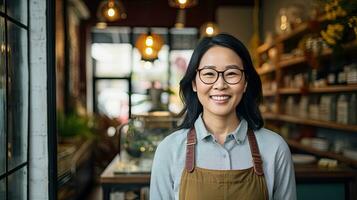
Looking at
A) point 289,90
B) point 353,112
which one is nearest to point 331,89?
point 353,112

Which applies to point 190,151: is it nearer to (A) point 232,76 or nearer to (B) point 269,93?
(A) point 232,76

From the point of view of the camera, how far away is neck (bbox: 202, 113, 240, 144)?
1707 millimetres

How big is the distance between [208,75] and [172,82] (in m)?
8.26

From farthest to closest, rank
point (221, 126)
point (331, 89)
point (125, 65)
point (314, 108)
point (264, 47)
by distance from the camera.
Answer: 1. point (125, 65)
2. point (264, 47)
3. point (314, 108)
4. point (331, 89)
5. point (221, 126)

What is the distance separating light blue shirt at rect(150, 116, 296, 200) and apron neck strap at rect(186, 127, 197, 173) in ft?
0.06

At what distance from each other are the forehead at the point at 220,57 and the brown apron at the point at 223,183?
364mm

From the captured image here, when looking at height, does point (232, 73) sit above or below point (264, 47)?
below

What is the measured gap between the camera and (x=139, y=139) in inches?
141

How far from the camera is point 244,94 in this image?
5.82 feet

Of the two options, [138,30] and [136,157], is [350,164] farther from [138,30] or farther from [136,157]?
[138,30]

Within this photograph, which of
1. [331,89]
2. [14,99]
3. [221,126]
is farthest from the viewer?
[331,89]

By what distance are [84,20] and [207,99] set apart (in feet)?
25.7

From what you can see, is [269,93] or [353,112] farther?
[269,93]

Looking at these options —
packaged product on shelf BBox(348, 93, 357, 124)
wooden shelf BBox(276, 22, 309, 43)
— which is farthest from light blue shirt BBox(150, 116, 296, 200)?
wooden shelf BBox(276, 22, 309, 43)
